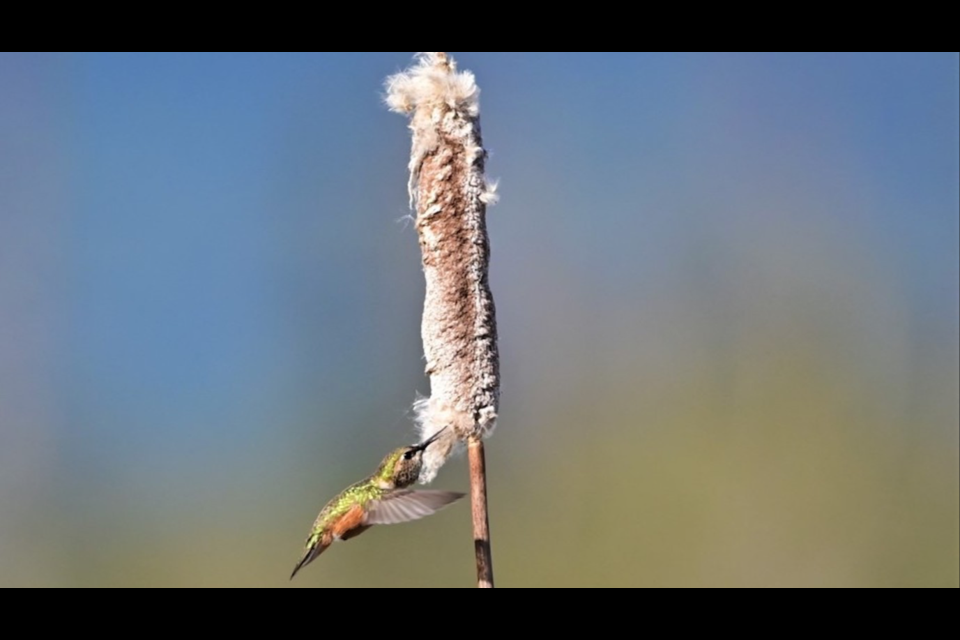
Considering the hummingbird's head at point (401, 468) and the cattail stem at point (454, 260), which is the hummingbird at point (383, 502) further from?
the cattail stem at point (454, 260)

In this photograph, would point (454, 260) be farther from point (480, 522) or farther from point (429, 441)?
point (480, 522)

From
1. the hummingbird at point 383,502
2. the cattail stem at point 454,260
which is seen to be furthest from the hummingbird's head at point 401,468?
the cattail stem at point 454,260

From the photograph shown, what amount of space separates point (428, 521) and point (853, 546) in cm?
275

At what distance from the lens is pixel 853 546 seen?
6.48m

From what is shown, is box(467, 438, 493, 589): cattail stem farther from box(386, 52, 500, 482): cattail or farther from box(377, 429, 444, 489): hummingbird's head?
box(377, 429, 444, 489): hummingbird's head

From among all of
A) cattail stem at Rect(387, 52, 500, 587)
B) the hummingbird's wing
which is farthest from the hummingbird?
cattail stem at Rect(387, 52, 500, 587)

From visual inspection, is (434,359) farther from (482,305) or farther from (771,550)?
(771,550)

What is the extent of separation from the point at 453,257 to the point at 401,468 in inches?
23.2

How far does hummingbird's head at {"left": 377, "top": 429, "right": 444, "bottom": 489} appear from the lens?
254cm

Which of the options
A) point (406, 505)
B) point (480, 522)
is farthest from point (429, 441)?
point (480, 522)

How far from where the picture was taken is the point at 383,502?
8.21ft

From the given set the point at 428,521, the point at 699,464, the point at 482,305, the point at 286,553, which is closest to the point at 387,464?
the point at 482,305

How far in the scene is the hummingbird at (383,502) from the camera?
229 centimetres

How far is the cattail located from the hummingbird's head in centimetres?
10
